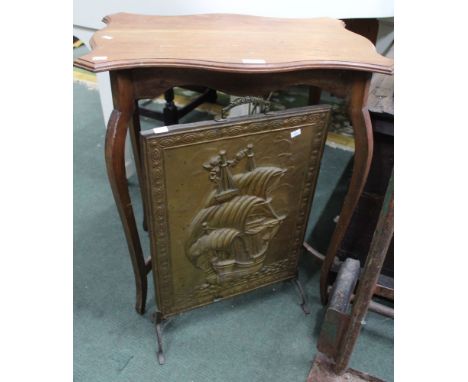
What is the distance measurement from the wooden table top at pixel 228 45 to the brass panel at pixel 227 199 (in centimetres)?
14

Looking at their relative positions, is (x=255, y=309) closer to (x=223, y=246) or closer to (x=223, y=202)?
(x=223, y=246)

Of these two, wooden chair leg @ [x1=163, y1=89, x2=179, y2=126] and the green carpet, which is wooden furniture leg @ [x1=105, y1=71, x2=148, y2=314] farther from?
wooden chair leg @ [x1=163, y1=89, x2=179, y2=126]

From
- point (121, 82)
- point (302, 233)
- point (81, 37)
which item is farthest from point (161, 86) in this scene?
point (81, 37)

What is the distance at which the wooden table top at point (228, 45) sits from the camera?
729 mm

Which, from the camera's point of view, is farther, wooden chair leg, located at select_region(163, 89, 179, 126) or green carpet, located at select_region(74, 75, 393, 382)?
wooden chair leg, located at select_region(163, 89, 179, 126)

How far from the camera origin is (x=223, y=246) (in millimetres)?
1034

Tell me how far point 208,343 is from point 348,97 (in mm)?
768

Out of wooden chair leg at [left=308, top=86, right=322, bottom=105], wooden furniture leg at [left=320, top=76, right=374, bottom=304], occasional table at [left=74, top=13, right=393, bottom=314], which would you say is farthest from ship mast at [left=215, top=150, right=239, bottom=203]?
wooden chair leg at [left=308, top=86, right=322, bottom=105]

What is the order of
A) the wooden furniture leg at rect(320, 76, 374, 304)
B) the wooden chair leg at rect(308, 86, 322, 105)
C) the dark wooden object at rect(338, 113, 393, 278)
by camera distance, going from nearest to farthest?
the wooden furniture leg at rect(320, 76, 374, 304) → the dark wooden object at rect(338, 113, 393, 278) → the wooden chair leg at rect(308, 86, 322, 105)

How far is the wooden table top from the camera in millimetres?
729

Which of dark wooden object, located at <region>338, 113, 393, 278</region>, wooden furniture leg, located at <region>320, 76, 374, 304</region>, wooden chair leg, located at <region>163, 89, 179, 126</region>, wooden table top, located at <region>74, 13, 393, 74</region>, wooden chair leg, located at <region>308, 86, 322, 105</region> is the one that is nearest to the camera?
wooden table top, located at <region>74, 13, 393, 74</region>

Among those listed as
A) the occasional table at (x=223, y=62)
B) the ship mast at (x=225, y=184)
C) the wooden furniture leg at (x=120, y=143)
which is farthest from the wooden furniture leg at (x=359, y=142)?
the wooden furniture leg at (x=120, y=143)

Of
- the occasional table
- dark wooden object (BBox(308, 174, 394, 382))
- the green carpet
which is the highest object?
the occasional table

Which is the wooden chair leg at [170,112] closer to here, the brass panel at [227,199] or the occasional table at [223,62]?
the occasional table at [223,62]
